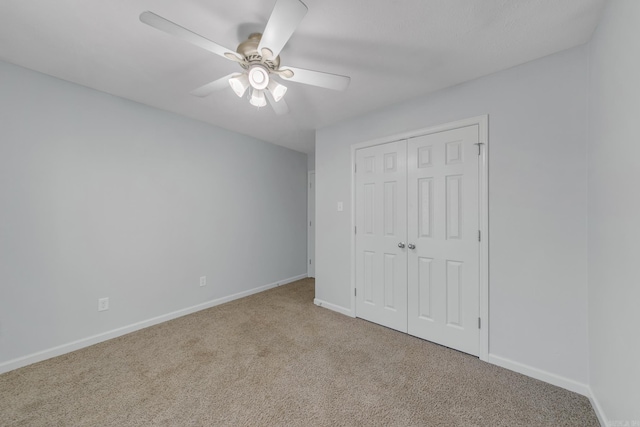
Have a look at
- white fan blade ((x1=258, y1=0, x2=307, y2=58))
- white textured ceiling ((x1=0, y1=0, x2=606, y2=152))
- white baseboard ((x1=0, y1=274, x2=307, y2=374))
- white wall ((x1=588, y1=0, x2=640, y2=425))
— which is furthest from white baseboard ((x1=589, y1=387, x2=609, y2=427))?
white baseboard ((x1=0, y1=274, x2=307, y2=374))

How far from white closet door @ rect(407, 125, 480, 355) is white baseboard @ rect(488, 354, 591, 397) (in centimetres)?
17

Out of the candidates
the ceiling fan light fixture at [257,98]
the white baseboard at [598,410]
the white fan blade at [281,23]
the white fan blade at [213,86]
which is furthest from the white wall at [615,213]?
the white fan blade at [213,86]

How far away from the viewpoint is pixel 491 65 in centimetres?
189

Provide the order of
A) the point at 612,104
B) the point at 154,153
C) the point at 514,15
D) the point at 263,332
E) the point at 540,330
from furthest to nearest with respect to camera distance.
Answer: the point at 154,153 → the point at 263,332 → the point at 540,330 → the point at 514,15 → the point at 612,104

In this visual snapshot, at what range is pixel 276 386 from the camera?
1.73 m

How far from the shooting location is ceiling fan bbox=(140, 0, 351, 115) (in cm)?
111

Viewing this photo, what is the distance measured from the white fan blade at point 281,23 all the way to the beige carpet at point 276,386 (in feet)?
6.88

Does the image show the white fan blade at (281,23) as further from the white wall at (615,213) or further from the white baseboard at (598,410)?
the white baseboard at (598,410)

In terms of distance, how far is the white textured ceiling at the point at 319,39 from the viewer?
137cm

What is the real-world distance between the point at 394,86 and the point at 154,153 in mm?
2582

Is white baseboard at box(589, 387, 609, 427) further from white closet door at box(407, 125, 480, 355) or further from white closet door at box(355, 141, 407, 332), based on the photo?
white closet door at box(355, 141, 407, 332)

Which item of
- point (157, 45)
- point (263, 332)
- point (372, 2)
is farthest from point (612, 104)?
point (263, 332)

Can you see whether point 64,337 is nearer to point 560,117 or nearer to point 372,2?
point 372,2

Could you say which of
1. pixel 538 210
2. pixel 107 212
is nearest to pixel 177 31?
pixel 107 212
